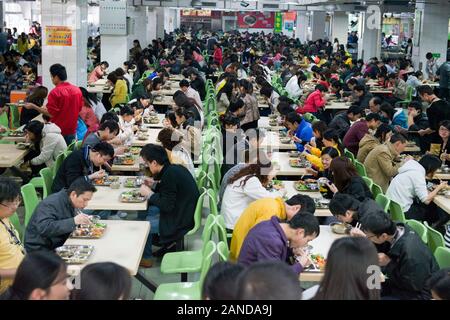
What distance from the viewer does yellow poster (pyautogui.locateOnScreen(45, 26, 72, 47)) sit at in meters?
11.7

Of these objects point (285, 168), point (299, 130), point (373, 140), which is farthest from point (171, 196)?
point (299, 130)

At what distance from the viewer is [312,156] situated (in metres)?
8.11

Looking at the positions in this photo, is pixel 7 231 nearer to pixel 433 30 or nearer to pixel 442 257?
pixel 442 257

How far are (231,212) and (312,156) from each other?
6.64 feet

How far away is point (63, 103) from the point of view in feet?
32.1

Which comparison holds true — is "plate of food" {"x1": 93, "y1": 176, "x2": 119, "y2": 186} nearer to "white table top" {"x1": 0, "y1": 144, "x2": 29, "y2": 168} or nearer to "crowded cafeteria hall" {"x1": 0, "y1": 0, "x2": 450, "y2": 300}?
"crowded cafeteria hall" {"x1": 0, "y1": 0, "x2": 450, "y2": 300}

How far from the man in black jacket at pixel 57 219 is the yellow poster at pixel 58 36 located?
683cm

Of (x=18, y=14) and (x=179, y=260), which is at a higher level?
(x=18, y=14)

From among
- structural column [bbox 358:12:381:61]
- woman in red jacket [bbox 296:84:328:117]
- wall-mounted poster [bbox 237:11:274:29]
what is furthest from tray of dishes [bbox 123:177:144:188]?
wall-mounted poster [bbox 237:11:274:29]

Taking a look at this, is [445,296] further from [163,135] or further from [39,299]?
[163,135]

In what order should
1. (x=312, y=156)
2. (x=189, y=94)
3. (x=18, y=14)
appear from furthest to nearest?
1. (x=18, y=14)
2. (x=189, y=94)
3. (x=312, y=156)

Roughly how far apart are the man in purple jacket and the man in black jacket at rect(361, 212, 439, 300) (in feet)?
1.55

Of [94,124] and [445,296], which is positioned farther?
[94,124]
